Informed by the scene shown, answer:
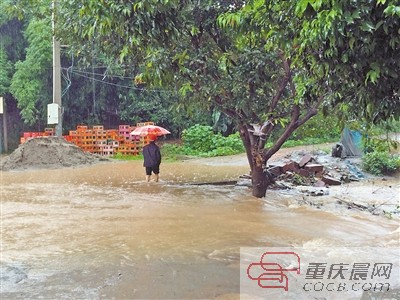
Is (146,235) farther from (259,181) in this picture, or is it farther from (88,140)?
(88,140)

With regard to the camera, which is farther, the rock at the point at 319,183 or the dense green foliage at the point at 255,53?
the rock at the point at 319,183

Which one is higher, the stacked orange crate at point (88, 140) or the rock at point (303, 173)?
the stacked orange crate at point (88, 140)

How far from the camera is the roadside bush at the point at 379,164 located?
1436cm

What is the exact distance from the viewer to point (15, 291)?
4.37m

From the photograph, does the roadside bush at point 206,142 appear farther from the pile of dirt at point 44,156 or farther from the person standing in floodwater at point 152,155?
the person standing in floodwater at point 152,155

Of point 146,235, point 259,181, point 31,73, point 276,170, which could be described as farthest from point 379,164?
point 31,73

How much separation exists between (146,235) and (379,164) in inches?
401

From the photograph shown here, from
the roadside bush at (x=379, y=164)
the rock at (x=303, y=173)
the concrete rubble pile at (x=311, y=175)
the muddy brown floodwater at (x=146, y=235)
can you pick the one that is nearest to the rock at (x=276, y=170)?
the concrete rubble pile at (x=311, y=175)

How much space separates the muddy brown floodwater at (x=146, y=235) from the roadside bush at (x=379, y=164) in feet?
17.3

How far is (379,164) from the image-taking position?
14.4 meters

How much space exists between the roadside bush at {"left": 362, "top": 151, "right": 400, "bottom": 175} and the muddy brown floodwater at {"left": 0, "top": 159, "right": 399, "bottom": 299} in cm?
528

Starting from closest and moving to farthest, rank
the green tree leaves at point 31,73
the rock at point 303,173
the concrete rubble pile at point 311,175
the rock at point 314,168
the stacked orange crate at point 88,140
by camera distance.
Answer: the concrete rubble pile at point 311,175 < the rock at point 303,173 < the rock at point 314,168 < the green tree leaves at point 31,73 < the stacked orange crate at point 88,140

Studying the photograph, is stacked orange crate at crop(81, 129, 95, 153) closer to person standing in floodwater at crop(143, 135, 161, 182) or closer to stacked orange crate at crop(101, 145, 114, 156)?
stacked orange crate at crop(101, 145, 114, 156)

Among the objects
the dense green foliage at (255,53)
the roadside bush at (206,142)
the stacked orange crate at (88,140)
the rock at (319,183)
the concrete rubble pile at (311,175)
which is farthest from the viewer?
the roadside bush at (206,142)
